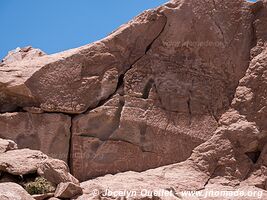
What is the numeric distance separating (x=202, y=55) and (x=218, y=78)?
62 centimetres

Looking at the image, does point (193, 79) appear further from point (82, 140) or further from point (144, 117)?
point (82, 140)

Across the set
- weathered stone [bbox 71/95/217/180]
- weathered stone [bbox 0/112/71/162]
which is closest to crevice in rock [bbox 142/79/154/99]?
weathered stone [bbox 71/95/217/180]

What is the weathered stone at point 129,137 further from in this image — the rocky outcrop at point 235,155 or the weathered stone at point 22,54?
the weathered stone at point 22,54

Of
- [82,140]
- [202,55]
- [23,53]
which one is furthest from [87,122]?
[23,53]

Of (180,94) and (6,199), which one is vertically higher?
(180,94)

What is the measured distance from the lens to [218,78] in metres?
13.4

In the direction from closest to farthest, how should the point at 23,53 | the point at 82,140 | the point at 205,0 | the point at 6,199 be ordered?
1. the point at 6,199
2. the point at 82,140
3. the point at 205,0
4. the point at 23,53

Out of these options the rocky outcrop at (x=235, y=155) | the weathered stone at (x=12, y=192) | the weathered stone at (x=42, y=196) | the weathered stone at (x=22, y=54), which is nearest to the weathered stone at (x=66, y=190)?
the weathered stone at (x=42, y=196)

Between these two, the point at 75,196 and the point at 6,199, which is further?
the point at 75,196

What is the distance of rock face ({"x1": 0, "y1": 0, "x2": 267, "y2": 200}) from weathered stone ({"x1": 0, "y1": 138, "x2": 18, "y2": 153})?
2.50 ft

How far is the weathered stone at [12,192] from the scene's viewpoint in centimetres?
937

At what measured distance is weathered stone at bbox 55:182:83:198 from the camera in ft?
34.3

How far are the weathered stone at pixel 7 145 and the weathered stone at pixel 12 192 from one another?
159 cm

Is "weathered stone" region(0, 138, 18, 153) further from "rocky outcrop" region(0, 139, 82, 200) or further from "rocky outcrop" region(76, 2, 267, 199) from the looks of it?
"rocky outcrop" region(76, 2, 267, 199)
